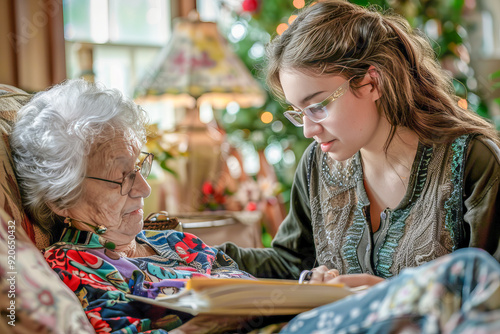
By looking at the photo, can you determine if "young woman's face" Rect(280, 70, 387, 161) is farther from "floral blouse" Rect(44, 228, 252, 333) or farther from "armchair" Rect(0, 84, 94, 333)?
"armchair" Rect(0, 84, 94, 333)

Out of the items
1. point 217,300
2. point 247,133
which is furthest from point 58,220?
point 247,133

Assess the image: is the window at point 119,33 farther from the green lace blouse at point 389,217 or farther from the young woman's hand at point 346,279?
the young woman's hand at point 346,279

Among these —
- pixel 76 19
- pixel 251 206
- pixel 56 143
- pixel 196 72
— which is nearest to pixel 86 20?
pixel 76 19

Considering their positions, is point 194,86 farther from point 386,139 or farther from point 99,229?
point 99,229

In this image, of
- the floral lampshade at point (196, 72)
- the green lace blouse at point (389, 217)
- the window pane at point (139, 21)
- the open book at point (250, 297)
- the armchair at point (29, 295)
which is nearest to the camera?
the armchair at point (29, 295)

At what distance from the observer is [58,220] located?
131 centimetres

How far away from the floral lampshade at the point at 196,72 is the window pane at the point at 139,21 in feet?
3.16

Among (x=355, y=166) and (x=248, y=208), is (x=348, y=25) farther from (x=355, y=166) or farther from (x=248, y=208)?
(x=248, y=208)

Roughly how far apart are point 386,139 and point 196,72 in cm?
143

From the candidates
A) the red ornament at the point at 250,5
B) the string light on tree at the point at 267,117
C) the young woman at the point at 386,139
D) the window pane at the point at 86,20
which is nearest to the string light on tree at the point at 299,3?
the red ornament at the point at 250,5

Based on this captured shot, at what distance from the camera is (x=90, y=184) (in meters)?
1.27

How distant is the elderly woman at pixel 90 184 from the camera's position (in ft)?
3.88

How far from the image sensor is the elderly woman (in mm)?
1183

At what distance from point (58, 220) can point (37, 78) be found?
192 centimetres
